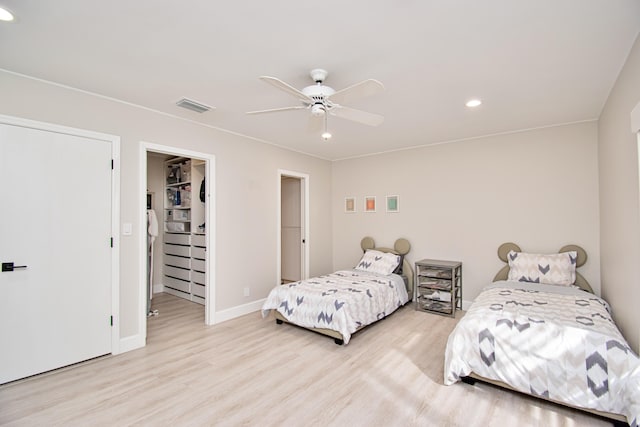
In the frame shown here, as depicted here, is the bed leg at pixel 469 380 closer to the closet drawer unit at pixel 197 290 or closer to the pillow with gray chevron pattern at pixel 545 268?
the pillow with gray chevron pattern at pixel 545 268

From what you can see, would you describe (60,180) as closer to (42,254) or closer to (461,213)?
(42,254)

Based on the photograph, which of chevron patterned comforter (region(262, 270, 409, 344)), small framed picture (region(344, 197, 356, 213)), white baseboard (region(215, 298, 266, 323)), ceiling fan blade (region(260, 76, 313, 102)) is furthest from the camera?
small framed picture (region(344, 197, 356, 213))

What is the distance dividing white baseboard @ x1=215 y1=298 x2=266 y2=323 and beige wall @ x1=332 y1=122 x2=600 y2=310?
202cm

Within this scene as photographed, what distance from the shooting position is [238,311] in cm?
423

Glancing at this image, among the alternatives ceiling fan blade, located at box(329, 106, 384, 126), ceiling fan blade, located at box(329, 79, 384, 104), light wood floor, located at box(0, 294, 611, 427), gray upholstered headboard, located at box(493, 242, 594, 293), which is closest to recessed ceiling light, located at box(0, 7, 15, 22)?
ceiling fan blade, located at box(329, 79, 384, 104)

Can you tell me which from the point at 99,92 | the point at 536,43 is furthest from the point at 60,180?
the point at 536,43

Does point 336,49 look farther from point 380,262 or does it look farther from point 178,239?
point 178,239

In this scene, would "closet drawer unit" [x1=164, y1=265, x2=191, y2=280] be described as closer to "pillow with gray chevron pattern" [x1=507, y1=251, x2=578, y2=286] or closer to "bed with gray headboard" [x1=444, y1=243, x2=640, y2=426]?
"bed with gray headboard" [x1=444, y1=243, x2=640, y2=426]

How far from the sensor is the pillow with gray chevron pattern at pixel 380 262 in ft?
15.1

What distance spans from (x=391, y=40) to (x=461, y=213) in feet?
10.5

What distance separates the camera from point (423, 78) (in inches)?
100

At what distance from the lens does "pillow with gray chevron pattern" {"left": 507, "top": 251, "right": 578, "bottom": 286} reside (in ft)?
11.5

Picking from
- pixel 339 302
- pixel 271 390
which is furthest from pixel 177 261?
pixel 271 390

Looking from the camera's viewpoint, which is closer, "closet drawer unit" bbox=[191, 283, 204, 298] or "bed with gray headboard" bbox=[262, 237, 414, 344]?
"bed with gray headboard" bbox=[262, 237, 414, 344]
